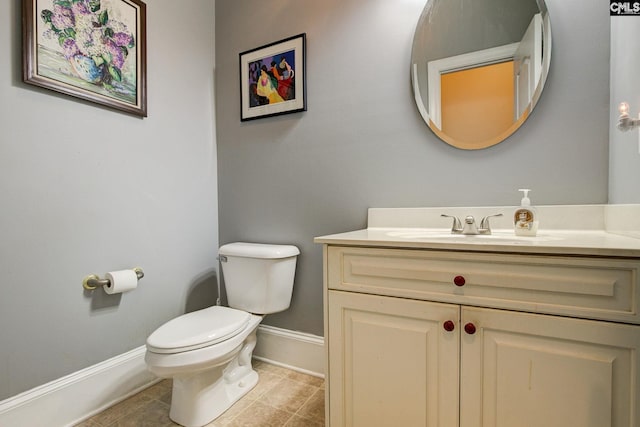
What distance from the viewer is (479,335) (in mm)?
828

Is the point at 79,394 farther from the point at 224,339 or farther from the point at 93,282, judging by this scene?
the point at 224,339

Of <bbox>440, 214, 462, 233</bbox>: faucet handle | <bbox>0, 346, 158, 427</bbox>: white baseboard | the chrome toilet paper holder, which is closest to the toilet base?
<bbox>0, 346, 158, 427</bbox>: white baseboard

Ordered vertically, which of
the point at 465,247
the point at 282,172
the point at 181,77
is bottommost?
the point at 465,247

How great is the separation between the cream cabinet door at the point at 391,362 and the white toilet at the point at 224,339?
1.69 feet

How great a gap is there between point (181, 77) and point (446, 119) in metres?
1.50

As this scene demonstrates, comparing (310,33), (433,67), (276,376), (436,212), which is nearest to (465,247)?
(436,212)

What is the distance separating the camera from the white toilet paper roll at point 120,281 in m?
1.34

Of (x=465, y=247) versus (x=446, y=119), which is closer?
(x=465, y=247)

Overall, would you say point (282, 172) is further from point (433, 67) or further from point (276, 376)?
point (276, 376)

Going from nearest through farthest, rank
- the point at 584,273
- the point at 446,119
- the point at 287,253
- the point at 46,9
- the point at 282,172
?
the point at 584,273 < the point at 46,9 < the point at 446,119 < the point at 287,253 < the point at 282,172

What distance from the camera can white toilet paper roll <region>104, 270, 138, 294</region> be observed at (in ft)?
4.39

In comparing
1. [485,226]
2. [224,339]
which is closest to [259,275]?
[224,339]

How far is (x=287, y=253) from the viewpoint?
60.8 inches

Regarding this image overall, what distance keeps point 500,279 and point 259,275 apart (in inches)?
43.4
